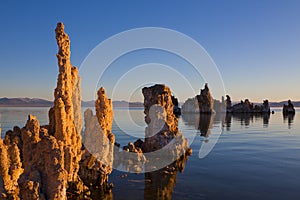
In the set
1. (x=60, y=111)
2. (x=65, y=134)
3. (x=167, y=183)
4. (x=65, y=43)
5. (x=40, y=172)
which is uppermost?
(x=65, y=43)

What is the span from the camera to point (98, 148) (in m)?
36.0

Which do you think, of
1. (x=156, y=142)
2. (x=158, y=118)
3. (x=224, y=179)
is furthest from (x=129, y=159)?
(x=224, y=179)

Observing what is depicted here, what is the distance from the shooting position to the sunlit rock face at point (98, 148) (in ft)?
112

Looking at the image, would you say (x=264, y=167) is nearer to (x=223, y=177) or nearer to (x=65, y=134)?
(x=223, y=177)

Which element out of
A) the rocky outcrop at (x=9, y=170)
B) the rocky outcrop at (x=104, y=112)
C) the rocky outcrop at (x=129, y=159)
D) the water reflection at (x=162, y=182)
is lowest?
the water reflection at (x=162, y=182)

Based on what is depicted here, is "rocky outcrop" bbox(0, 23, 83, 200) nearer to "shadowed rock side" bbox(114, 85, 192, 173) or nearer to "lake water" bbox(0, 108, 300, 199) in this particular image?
"lake water" bbox(0, 108, 300, 199)

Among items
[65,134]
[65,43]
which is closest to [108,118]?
[65,134]

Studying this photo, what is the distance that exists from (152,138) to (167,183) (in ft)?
56.5

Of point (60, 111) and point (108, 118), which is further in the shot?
point (108, 118)

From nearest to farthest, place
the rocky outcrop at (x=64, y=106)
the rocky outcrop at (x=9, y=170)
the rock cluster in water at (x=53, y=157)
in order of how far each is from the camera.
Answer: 1. the rock cluster in water at (x=53, y=157)
2. the rocky outcrop at (x=9, y=170)
3. the rocky outcrop at (x=64, y=106)

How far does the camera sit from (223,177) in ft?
131

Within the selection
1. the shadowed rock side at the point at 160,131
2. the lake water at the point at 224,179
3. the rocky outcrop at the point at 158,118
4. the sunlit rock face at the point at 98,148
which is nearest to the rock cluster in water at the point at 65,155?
the sunlit rock face at the point at 98,148

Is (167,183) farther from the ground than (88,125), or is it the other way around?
(88,125)

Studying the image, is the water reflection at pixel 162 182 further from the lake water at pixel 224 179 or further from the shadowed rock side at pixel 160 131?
the shadowed rock side at pixel 160 131
